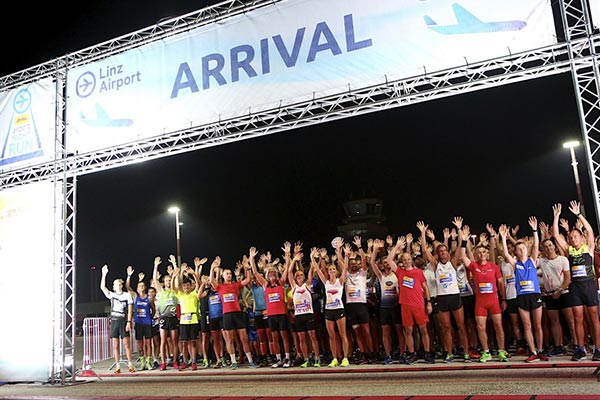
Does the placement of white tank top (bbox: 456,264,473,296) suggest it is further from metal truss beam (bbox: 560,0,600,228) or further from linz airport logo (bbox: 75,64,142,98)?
linz airport logo (bbox: 75,64,142,98)

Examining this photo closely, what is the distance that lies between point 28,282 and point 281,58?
21.6 ft

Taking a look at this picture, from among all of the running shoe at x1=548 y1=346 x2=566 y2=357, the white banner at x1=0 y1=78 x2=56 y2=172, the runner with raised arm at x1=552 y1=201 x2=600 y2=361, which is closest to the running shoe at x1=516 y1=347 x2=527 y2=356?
the running shoe at x1=548 y1=346 x2=566 y2=357

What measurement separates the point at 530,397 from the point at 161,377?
272 inches

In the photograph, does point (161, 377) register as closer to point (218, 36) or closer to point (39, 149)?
point (39, 149)

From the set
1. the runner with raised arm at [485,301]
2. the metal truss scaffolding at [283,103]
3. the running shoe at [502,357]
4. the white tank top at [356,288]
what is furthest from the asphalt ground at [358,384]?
the metal truss scaffolding at [283,103]

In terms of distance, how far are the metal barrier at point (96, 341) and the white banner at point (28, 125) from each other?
14.3 ft

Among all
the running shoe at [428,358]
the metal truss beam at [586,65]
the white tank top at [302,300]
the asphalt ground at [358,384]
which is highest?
the metal truss beam at [586,65]

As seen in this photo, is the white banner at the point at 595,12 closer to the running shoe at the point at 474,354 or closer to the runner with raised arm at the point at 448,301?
the runner with raised arm at the point at 448,301

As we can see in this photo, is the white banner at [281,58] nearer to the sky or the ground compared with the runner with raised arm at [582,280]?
nearer to the sky

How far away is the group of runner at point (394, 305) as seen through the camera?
845cm

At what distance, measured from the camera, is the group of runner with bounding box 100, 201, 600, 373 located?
27.7 feet

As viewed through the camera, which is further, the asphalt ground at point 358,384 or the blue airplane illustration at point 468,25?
the blue airplane illustration at point 468,25

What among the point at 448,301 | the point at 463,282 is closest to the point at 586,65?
the point at 463,282

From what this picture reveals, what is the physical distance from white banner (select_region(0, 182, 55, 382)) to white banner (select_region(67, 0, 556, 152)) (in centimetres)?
155
